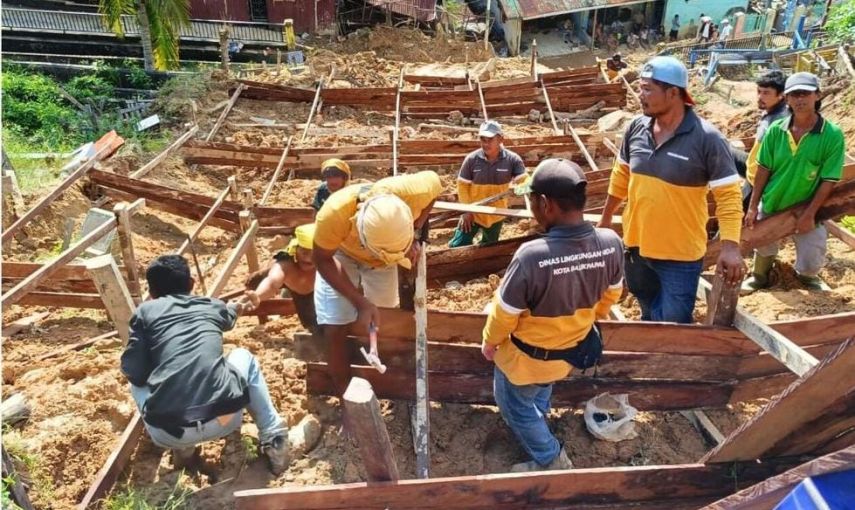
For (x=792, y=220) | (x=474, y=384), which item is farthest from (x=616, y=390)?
(x=792, y=220)

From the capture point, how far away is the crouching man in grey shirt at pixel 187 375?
2.97 meters

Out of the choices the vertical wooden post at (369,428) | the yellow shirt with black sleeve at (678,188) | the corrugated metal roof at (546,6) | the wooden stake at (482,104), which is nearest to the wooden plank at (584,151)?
the wooden stake at (482,104)

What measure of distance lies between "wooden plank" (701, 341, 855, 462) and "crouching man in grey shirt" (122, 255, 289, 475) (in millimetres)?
2267

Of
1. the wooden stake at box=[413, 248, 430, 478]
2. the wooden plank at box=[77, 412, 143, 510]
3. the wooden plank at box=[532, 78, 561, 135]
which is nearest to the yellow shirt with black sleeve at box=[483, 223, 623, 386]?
the wooden stake at box=[413, 248, 430, 478]

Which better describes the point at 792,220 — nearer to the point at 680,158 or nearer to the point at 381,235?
the point at 680,158

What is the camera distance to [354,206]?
10.2 feet

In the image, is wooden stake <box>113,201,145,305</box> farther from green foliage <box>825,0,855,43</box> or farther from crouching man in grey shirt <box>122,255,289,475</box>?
green foliage <box>825,0,855,43</box>

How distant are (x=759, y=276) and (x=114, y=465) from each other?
4.97m

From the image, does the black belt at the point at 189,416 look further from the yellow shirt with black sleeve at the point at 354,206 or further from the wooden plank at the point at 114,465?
the yellow shirt with black sleeve at the point at 354,206

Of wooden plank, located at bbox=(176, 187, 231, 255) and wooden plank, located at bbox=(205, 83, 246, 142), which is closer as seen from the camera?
wooden plank, located at bbox=(176, 187, 231, 255)

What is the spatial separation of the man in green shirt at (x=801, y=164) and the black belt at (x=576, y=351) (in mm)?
2091

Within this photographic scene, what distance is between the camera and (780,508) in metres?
1.86

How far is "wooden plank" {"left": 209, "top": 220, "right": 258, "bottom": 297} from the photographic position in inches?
182

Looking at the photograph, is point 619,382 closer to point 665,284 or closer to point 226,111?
point 665,284
